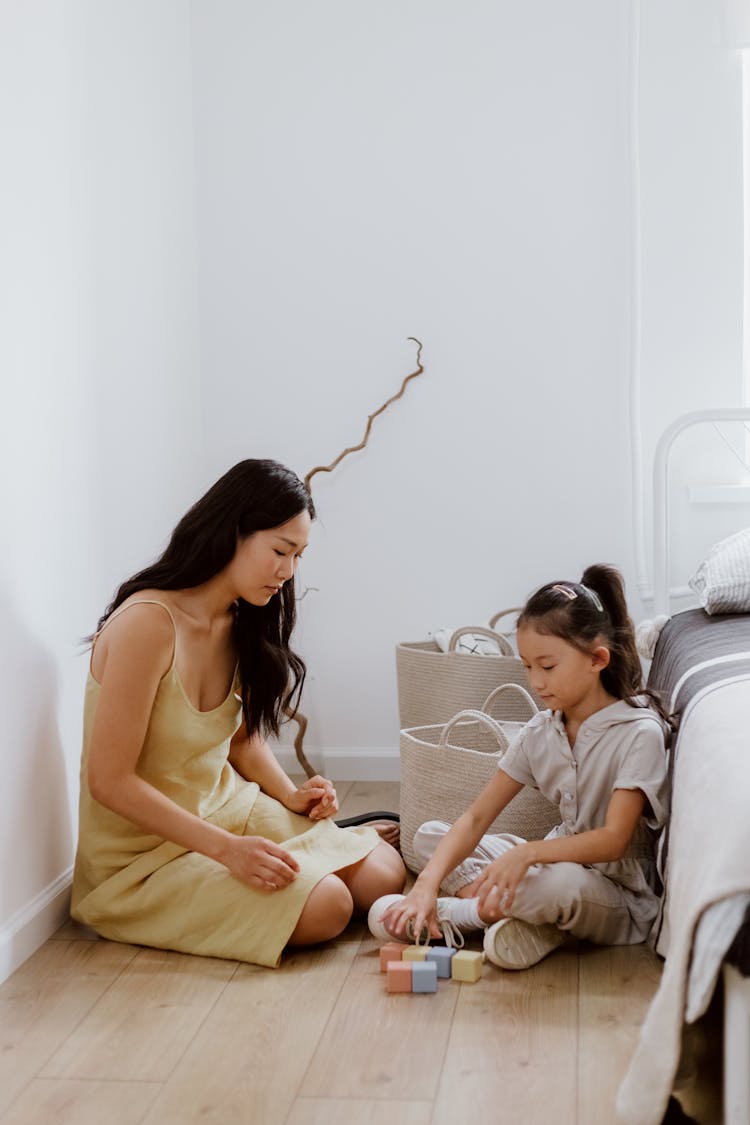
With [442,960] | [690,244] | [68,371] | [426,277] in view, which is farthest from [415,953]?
[690,244]

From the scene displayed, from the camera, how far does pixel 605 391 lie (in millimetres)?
3139

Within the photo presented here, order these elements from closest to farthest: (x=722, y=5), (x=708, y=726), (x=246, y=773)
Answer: (x=708, y=726) < (x=246, y=773) < (x=722, y=5)

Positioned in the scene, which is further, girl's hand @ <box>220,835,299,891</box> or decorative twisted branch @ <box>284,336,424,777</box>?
decorative twisted branch @ <box>284,336,424,777</box>

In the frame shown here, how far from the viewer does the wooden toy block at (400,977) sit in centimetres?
192

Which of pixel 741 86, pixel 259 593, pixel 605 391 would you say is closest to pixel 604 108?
pixel 741 86

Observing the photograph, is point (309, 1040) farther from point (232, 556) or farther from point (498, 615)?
point (498, 615)

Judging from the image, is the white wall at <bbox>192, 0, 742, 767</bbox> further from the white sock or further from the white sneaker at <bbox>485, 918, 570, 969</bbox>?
the white sneaker at <bbox>485, 918, 570, 969</bbox>

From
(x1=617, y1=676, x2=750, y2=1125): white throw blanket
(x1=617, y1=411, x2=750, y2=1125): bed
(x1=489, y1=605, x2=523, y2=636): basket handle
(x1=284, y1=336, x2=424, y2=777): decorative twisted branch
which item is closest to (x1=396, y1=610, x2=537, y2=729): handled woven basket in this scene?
(x1=489, y1=605, x2=523, y2=636): basket handle

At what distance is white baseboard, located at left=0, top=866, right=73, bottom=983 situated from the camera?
2.05 m

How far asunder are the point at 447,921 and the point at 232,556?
0.68 meters

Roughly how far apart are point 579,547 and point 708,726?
1425mm

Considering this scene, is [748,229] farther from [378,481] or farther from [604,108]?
[378,481]

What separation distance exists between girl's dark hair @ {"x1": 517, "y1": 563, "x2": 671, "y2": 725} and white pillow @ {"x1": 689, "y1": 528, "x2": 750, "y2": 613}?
0.49 meters

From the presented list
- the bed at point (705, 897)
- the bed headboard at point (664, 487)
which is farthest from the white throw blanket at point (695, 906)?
the bed headboard at point (664, 487)
